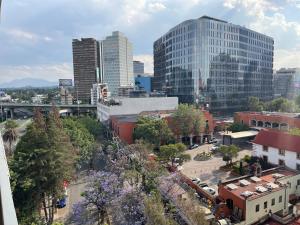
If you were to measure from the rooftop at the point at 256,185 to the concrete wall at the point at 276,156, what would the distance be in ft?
4.69

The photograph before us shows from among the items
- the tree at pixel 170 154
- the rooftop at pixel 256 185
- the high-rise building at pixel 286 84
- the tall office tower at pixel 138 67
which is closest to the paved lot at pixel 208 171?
the tree at pixel 170 154

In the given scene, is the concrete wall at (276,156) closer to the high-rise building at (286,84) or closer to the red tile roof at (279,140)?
the red tile roof at (279,140)

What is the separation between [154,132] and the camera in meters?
23.8

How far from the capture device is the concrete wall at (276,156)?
17.2 metres

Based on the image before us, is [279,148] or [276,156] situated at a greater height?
[279,148]

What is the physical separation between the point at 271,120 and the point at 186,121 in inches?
383

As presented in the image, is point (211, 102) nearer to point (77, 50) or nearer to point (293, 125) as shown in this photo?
point (293, 125)

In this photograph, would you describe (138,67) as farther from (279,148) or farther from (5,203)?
(5,203)

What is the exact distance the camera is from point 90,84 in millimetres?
89750

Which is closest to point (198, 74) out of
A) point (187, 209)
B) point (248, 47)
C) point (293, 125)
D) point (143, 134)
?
point (248, 47)

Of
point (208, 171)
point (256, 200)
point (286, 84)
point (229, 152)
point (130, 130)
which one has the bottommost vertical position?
point (208, 171)

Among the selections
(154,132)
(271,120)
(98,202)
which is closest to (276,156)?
(154,132)

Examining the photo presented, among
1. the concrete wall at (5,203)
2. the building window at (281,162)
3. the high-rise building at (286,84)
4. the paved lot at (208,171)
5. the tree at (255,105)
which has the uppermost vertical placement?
the high-rise building at (286,84)

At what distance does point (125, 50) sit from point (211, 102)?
190ft
